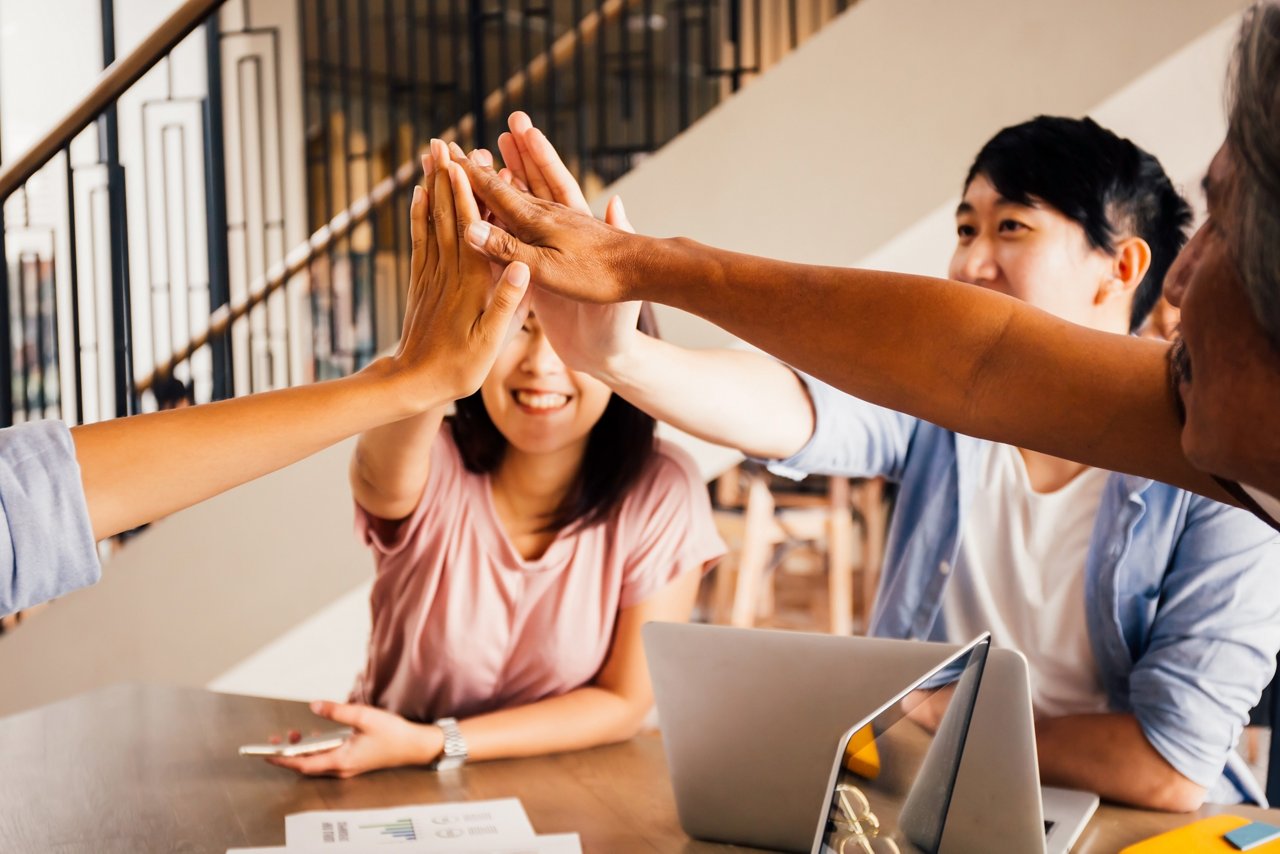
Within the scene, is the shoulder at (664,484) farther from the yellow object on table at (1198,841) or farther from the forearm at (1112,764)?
the yellow object on table at (1198,841)

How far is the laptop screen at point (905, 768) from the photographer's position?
2.71 ft

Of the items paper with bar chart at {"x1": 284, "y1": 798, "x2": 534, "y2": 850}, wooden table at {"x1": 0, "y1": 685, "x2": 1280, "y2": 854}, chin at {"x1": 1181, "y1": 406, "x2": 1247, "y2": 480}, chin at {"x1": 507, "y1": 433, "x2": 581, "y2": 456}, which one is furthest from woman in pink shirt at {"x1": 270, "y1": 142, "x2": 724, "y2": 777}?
chin at {"x1": 1181, "y1": 406, "x2": 1247, "y2": 480}

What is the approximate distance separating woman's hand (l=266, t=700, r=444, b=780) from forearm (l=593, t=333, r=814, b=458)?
1.55 feet

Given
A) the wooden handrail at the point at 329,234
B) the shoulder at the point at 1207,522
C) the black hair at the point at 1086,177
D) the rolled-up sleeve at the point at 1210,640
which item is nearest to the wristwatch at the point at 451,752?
the rolled-up sleeve at the point at 1210,640

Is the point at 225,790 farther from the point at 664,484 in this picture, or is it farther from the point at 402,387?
the point at 664,484

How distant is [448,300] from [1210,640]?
0.94 m

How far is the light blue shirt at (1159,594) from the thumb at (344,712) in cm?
62

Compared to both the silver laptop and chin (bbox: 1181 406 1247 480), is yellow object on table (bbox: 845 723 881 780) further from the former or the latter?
chin (bbox: 1181 406 1247 480)

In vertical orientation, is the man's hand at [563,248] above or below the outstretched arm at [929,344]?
above

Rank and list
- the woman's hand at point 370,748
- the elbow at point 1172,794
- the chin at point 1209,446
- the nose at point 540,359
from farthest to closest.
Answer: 1. the nose at point 540,359
2. the woman's hand at point 370,748
3. the elbow at point 1172,794
4. the chin at point 1209,446

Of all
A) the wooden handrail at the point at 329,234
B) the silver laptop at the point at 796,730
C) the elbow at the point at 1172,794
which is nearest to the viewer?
the silver laptop at the point at 796,730

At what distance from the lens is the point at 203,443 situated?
40.1 inches

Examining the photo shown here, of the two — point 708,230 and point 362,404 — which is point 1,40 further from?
point 362,404

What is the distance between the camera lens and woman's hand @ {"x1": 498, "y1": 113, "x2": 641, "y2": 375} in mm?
1318
